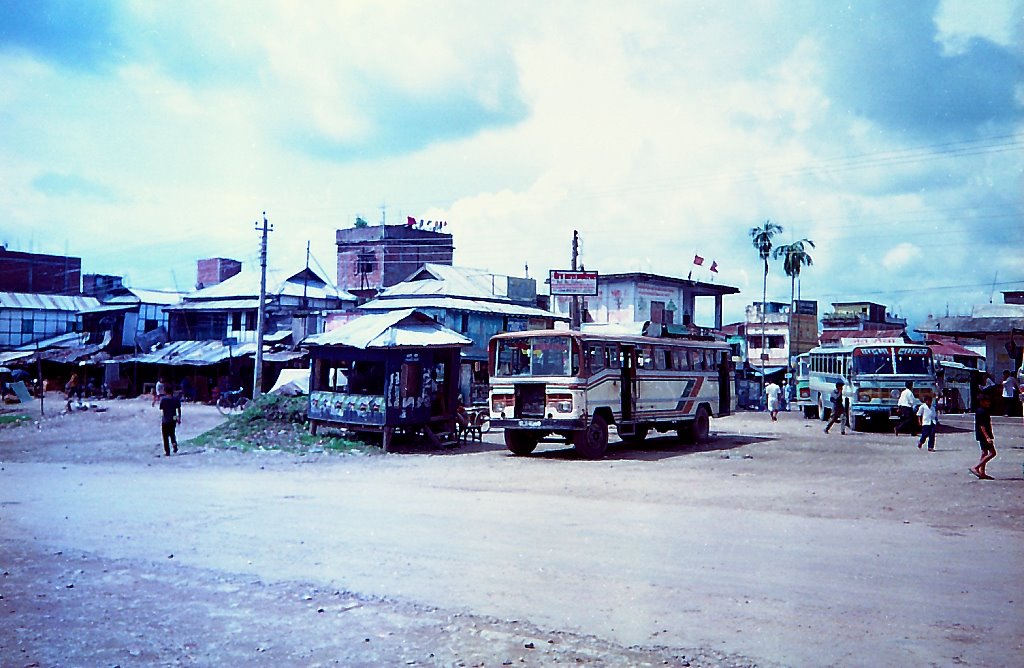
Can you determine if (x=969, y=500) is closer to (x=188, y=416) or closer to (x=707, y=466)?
(x=707, y=466)

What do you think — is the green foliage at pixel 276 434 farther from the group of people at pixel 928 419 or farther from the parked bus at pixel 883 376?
the parked bus at pixel 883 376

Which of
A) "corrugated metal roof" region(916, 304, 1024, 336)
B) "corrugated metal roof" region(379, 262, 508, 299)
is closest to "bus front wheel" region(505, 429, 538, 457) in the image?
"corrugated metal roof" region(379, 262, 508, 299)

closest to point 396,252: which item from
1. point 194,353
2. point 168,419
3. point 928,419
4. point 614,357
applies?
point 194,353


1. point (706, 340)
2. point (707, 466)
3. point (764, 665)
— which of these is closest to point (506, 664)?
point (764, 665)

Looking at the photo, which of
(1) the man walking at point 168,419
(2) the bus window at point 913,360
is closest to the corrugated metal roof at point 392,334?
(1) the man walking at point 168,419

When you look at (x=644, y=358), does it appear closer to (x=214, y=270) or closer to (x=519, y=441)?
(x=519, y=441)

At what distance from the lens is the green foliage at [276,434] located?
23031mm

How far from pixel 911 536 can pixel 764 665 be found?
5694mm

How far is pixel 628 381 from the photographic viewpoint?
23281 mm

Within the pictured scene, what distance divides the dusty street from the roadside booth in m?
5.68

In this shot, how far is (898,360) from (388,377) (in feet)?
55.3

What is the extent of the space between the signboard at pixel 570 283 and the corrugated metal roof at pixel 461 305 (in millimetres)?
4623

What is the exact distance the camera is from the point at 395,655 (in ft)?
20.9

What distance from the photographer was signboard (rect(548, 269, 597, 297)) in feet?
139
